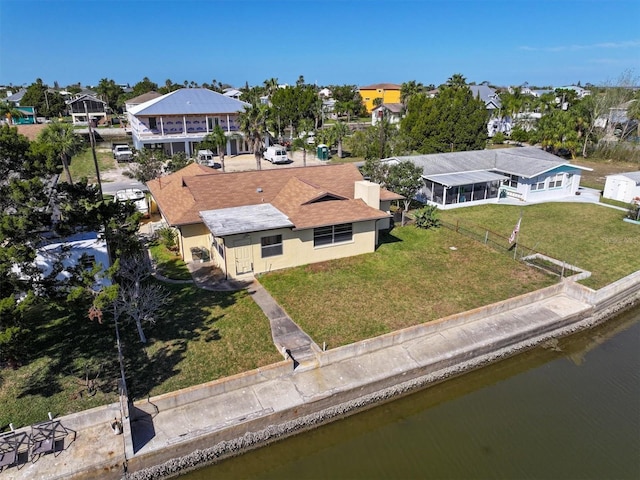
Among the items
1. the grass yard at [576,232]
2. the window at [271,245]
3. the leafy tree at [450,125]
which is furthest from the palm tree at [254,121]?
the window at [271,245]

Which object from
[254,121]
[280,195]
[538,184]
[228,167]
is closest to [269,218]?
[280,195]

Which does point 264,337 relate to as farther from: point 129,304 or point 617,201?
point 617,201

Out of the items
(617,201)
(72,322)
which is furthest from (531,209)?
(72,322)

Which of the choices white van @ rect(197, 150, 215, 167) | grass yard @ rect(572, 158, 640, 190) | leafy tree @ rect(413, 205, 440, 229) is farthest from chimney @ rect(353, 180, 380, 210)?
white van @ rect(197, 150, 215, 167)

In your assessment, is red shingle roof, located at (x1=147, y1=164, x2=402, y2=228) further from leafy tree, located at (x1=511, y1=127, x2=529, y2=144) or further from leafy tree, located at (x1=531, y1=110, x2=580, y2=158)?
leafy tree, located at (x1=511, y1=127, x2=529, y2=144)

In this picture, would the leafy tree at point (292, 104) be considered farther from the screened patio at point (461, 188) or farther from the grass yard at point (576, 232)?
the grass yard at point (576, 232)
